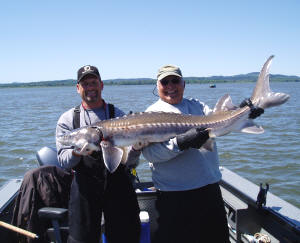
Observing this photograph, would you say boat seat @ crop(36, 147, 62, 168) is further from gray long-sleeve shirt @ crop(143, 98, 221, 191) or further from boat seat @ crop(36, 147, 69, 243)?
gray long-sleeve shirt @ crop(143, 98, 221, 191)

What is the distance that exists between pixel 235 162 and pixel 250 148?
5.04 feet

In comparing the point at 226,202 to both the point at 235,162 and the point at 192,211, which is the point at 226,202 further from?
the point at 235,162

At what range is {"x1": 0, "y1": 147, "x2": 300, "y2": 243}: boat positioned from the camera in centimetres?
329

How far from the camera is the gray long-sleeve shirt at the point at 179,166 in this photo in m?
2.88

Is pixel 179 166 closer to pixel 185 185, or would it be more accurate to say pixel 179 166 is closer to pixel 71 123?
pixel 185 185

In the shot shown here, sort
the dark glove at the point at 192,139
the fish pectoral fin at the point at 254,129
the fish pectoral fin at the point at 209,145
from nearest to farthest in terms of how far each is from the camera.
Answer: the dark glove at the point at 192,139, the fish pectoral fin at the point at 209,145, the fish pectoral fin at the point at 254,129

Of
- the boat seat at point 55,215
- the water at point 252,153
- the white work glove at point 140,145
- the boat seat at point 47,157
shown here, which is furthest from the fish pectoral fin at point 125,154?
the water at point 252,153

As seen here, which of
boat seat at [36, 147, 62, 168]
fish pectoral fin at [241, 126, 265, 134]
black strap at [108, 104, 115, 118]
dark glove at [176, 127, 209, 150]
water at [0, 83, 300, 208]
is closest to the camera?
dark glove at [176, 127, 209, 150]

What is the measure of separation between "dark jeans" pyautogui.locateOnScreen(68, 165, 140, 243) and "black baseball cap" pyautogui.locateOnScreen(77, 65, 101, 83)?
37.1 inches

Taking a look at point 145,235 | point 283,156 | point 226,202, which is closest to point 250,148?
point 283,156

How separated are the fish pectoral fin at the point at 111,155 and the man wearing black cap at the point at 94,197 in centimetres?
14

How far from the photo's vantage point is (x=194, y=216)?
9.77ft

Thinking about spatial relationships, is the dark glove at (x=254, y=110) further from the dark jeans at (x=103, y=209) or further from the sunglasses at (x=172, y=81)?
the dark jeans at (x=103, y=209)

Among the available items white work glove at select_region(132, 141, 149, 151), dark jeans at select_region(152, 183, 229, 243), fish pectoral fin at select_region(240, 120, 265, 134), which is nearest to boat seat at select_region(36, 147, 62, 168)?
white work glove at select_region(132, 141, 149, 151)
